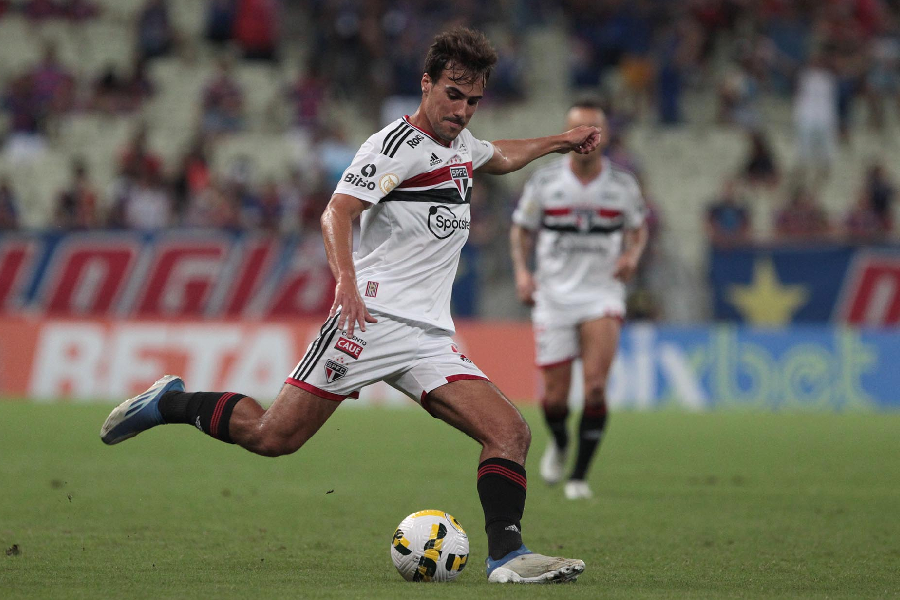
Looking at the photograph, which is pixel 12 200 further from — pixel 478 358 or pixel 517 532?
pixel 517 532

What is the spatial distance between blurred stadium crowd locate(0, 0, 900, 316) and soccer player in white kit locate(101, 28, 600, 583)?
570 inches

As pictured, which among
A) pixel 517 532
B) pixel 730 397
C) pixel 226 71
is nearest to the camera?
pixel 517 532

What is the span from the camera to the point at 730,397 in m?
18.2

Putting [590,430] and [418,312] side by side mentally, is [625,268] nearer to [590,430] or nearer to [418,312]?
[590,430]

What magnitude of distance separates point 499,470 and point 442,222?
1164mm

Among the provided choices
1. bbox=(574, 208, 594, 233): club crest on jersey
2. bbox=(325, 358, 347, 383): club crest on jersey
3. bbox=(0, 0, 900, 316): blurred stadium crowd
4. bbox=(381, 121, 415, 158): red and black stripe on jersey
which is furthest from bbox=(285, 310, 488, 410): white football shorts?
bbox=(0, 0, 900, 316): blurred stadium crowd

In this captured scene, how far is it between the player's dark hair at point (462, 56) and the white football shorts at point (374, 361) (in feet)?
3.76

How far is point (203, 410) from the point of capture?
6.57 meters

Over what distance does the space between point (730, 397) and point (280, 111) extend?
9.88m

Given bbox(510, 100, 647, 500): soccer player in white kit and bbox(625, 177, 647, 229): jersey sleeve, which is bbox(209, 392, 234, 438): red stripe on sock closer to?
bbox(510, 100, 647, 500): soccer player in white kit

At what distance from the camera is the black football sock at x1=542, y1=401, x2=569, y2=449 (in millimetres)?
10531

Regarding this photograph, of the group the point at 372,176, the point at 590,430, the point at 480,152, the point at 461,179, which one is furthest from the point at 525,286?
the point at 372,176

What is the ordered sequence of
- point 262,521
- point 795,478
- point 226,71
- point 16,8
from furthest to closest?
point 16,8 < point 226,71 < point 795,478 < point 262,521

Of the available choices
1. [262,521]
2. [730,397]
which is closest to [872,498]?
[262,521]
